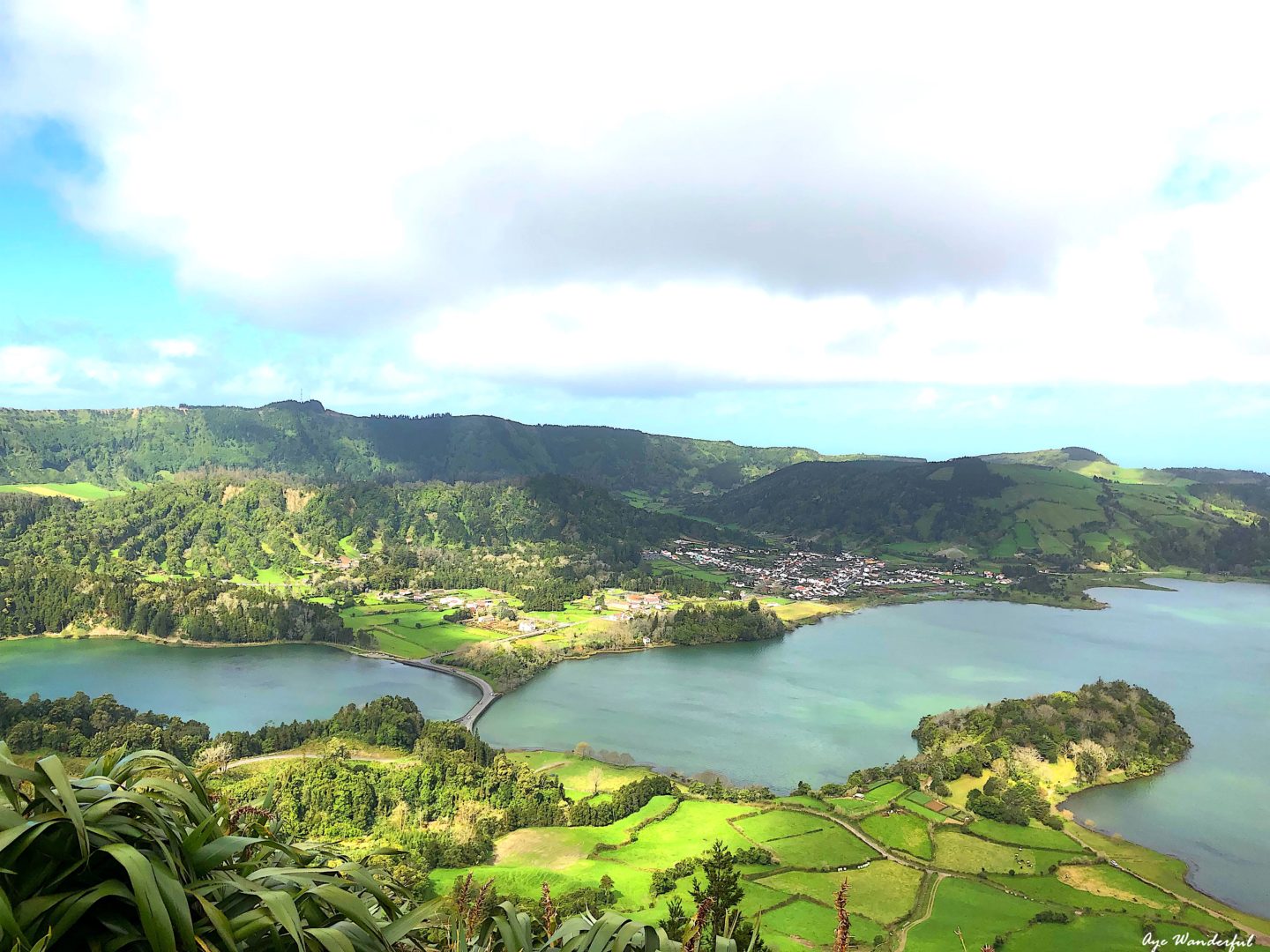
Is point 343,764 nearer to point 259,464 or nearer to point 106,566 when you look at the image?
point 106,566

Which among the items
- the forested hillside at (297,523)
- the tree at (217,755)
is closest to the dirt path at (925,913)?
the tree at (217,755)

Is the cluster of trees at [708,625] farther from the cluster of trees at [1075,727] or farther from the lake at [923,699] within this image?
the cluster of trees at [1075,727]

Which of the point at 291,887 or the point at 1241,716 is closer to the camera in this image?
the point at 291,887

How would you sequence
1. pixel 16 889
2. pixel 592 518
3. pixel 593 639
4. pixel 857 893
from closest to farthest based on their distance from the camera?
pixel 16 889
pixel 857 893
pixel 593 639
pixel 592 518

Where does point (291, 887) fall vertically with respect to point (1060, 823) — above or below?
above

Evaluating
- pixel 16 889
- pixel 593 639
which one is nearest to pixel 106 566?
pixel 593 639

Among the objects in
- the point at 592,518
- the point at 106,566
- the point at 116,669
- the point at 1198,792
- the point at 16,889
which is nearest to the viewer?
the point at 16,889

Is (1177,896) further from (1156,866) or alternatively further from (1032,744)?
(1032,744)

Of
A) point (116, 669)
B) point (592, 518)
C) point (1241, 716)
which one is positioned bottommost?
point (116, 669)
